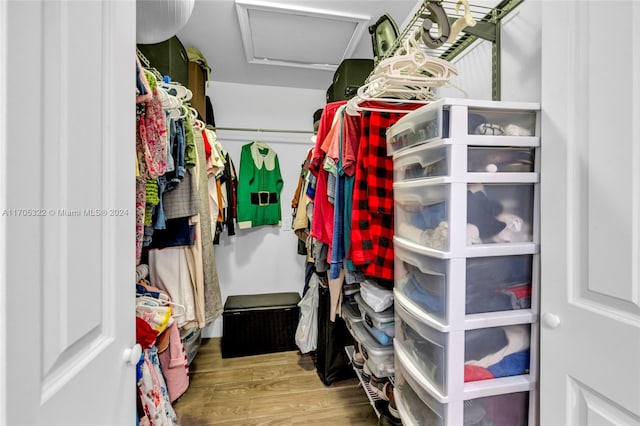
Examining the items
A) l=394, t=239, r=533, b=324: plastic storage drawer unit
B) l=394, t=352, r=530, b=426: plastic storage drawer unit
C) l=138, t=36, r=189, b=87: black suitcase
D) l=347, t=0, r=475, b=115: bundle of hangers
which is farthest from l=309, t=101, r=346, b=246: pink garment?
l=138, t=36, r=189, b=87: black suitcase

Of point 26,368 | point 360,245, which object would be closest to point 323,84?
point 360,245

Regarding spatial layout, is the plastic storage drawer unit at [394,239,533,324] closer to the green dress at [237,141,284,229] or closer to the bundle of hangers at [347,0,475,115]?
the bundle of hangers at [347,0,475,115]

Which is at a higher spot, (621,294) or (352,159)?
(352,159)

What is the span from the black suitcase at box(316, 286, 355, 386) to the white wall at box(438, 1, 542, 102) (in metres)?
1.38

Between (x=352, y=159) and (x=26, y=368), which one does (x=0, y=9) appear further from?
(x=352, y=159)

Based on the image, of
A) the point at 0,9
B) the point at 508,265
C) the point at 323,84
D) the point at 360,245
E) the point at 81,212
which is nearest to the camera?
the point at 0,9

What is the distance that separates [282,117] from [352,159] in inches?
66.4

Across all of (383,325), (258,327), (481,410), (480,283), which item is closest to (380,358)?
(383,325)

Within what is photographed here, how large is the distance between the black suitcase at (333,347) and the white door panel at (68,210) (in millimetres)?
Result: 1318

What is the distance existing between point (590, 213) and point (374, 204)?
2.01 feet

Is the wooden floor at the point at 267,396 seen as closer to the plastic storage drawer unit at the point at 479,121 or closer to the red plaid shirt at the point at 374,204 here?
the red plaid shirt at the point at 374,204

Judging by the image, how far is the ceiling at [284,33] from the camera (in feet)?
4.99

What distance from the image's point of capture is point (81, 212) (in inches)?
18.0

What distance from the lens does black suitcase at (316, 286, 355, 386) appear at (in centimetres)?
182
